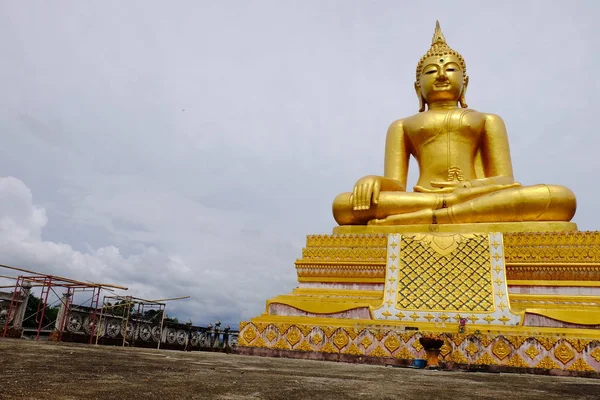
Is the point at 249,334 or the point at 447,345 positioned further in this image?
the point at 249,334

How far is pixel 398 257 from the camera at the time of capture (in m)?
7.19

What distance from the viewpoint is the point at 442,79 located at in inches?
390

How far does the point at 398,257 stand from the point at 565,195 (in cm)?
288

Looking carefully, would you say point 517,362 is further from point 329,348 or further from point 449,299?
point 329,348

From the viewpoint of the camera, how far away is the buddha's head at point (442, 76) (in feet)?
32.6

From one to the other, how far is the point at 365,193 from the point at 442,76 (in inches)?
144

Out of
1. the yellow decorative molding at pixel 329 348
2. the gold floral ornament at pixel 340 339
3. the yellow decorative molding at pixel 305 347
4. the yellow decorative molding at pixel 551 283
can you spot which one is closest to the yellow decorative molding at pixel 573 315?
the yellow decorative molding at pixel 551 283

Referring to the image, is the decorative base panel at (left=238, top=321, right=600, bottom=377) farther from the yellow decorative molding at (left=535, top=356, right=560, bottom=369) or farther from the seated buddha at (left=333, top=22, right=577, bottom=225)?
the seated buddha at (left=333, top=22, right=577, bottom=225)

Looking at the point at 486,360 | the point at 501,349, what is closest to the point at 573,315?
the point at 501,349

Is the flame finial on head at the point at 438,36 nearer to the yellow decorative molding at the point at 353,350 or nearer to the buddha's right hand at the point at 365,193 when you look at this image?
the buddha's right hand at the point at 365,193

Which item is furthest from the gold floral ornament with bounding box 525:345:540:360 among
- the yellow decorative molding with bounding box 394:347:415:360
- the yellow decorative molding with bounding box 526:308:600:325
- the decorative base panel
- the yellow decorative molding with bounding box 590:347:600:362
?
the yellow decorative molding with bounding box 394:347:415:360

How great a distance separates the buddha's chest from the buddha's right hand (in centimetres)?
203

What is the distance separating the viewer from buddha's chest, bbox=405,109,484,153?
30.6 feet

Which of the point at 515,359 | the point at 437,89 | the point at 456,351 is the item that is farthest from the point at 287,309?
the point at 437,89
